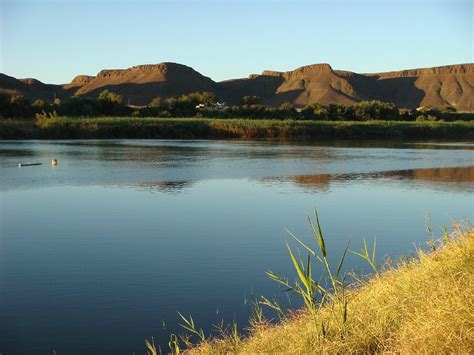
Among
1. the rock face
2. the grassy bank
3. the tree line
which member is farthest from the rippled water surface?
the rock face

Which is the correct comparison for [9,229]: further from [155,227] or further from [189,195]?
[189,195]

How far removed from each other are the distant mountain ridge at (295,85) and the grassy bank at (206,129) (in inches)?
3370

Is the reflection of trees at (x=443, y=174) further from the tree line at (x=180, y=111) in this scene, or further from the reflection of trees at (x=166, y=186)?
the tree line at (x=180, y=111)

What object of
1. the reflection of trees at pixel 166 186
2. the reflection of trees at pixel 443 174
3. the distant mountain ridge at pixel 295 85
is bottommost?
the reflection of trees at pixel 443 174

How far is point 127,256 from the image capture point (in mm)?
10188

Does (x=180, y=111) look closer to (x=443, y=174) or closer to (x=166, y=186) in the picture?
(x=443, y=174)

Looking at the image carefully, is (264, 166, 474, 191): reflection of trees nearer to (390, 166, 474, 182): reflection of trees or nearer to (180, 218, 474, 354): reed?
(390, 166, 474, 182): reflection of trees

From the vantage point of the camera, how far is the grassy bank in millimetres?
49781

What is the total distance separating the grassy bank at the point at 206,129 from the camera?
4978 cm

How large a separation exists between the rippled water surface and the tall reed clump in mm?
1291

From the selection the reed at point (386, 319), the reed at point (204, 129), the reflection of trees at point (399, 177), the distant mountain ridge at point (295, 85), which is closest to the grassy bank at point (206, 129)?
the reed at point (204, 129)

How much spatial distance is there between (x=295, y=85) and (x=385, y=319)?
17521cm

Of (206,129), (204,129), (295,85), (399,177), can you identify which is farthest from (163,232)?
(295,85)

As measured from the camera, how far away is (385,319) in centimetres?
538
